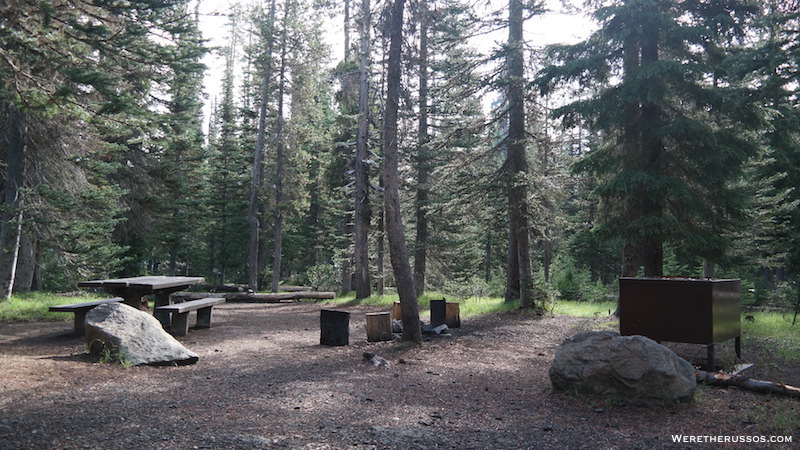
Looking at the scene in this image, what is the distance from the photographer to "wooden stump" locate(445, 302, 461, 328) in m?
12.1

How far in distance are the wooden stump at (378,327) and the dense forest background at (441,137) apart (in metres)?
1.40

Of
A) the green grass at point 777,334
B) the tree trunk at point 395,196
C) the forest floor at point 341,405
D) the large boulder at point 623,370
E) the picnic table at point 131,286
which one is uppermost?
the tree trunk at point 395,196

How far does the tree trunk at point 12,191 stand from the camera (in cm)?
1288

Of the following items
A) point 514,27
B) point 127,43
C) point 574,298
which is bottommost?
point 574,298

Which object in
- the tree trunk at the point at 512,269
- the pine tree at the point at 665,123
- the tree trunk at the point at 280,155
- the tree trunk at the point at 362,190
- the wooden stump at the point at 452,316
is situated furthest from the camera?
the tree trunk at the point at 280,155

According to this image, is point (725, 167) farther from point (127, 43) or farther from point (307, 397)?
point (127, 43)

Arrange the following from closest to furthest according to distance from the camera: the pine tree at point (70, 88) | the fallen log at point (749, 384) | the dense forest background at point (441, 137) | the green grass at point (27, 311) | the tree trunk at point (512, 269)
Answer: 1. the fallen log at point (749, 384)
2. the pine tree at point (70, 88)
3. the dense forest background at point (441, 137)
4. the green grass at point (27, 311)
5. the tree trunk at point (512, 269)

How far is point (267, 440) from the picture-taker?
4039 millimetres

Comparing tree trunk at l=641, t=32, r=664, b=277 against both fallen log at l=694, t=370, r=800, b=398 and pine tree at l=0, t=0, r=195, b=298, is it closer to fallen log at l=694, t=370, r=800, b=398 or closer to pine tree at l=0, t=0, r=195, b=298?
fallen log at l=694, t=370, r=800, b=398

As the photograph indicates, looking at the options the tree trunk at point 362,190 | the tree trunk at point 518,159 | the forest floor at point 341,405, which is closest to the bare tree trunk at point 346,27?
the tree trunk at point 362,190

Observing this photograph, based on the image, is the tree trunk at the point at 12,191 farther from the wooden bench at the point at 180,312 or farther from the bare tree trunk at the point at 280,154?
the bare tree trunk at the point at 280,154

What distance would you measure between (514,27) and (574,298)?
38.5 feet

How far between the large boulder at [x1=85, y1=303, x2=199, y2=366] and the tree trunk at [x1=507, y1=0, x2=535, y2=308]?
1010cm

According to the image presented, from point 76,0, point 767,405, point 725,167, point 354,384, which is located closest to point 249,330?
point 354,384
